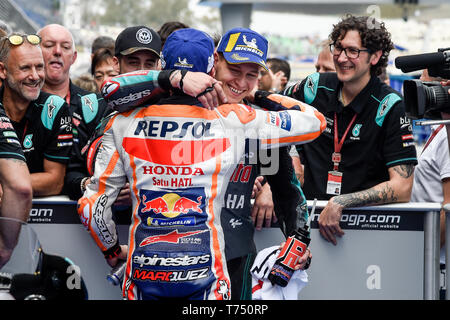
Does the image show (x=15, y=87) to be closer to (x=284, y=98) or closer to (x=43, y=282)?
(x=284, y=98)

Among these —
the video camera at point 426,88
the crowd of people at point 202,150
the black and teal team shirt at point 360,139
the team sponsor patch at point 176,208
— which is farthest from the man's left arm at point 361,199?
the team sponsor patch at point 176,208

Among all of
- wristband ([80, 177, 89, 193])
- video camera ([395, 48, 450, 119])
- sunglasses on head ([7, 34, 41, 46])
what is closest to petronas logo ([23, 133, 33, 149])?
wristband ([80, 177, 89, 193])

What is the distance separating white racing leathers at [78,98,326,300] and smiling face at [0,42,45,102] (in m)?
1.28

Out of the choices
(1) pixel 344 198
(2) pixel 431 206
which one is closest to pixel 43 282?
(1) pixel 344 198

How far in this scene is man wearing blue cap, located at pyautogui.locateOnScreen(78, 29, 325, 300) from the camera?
280 cm

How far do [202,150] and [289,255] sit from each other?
0.83 metres

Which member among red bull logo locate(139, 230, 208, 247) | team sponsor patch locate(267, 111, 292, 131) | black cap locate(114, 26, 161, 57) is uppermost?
black cap locate(114, 26, 161, 57)

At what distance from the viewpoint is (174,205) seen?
2.83 metres

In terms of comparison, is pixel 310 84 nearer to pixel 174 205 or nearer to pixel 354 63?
pixel 354 63

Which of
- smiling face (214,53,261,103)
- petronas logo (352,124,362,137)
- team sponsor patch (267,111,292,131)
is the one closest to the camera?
team sponsor patch (267,111,292,131)

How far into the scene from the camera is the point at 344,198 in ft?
12.2

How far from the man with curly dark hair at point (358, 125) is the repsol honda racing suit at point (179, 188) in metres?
1.28

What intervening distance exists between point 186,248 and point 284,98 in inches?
38.2

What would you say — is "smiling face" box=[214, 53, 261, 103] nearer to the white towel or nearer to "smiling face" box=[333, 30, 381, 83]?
the white towel
